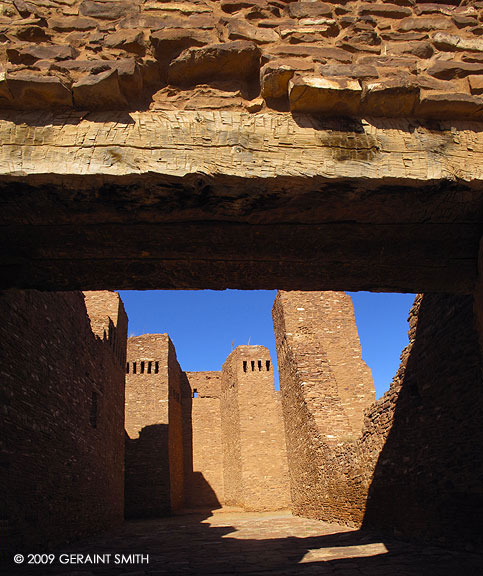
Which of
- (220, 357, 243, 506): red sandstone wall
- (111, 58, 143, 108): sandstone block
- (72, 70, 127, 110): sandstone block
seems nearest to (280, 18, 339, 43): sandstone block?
(111, 58, 143, 108): sandstone block

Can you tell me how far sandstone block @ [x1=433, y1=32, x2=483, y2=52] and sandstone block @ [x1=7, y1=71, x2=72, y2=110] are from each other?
2370mm

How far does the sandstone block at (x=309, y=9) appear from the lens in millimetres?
2867

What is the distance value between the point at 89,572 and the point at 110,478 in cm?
641

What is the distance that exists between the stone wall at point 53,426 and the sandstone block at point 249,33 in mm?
4536

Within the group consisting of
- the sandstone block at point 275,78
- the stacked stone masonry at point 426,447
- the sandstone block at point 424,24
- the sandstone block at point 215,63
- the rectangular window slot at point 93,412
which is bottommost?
the stacked stone masonry at point 426,447

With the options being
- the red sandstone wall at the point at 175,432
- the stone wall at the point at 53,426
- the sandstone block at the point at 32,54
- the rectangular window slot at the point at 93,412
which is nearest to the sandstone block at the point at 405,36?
the sandstone block at the point at 32,54

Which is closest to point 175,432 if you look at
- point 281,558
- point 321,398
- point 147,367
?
point 147,367

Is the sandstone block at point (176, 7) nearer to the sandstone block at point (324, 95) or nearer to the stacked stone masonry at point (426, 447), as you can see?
the sandstone block at point (324, 95)

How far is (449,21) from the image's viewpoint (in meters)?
2.90

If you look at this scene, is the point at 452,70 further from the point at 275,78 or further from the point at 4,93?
the point at 4,93

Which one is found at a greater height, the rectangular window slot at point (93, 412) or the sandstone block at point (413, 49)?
the sandstone block at point (413, 49)

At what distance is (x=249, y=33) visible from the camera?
2.74m

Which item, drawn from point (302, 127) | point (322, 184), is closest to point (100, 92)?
point (302, 127)

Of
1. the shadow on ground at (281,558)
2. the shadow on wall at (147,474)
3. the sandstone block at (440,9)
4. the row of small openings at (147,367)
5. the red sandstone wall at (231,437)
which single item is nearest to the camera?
the sandstone block at (440,9)
